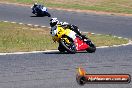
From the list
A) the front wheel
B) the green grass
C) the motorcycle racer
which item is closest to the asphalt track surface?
the front wheel

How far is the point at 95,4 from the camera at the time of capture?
144 ft

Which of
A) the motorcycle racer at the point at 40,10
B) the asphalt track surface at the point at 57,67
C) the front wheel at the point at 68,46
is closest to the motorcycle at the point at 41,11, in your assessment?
the motorcycle racer at the point at 40,10

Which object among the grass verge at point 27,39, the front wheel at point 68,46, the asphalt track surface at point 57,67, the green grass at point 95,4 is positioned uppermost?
the asphalt track surface at point 57,67

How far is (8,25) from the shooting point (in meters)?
31.2

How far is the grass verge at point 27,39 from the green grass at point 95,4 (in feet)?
36.8

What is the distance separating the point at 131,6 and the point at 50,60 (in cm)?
2765

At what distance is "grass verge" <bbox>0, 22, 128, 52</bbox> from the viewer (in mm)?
19969

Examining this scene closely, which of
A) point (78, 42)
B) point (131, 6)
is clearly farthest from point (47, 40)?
point (131, 6)

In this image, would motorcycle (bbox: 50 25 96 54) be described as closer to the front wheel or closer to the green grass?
the front wheel

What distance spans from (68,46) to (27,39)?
19.0 feet

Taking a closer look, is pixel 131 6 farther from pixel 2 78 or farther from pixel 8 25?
pixel 2 78

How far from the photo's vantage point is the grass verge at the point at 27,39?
1997 centimetres

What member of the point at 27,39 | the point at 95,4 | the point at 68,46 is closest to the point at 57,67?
the point at 68,46

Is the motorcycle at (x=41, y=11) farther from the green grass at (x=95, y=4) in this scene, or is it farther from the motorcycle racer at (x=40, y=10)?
the green grass at (x=95, y=4)
